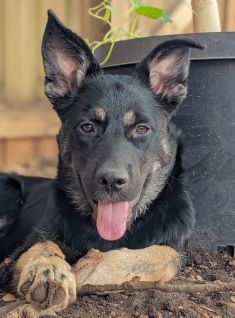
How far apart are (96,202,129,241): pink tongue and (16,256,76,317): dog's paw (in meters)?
0.33

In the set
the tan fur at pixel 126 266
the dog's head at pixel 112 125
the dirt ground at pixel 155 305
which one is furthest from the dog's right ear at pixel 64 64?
the dirt ground at pixel 155 305

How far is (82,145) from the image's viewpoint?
3.35 meters

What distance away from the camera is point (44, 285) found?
2.65m

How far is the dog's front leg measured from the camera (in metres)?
2.61

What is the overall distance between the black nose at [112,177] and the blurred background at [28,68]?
3381mm

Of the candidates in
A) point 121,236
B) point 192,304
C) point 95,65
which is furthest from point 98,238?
point 95,65

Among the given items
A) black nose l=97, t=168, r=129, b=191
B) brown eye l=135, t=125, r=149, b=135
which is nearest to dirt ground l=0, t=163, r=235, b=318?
black nose l=97, t=168, r=129, b=191

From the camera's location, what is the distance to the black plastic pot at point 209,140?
12.5 feet

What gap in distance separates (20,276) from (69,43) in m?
1.49

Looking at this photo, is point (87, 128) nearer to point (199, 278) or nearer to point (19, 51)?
point (199, 278)

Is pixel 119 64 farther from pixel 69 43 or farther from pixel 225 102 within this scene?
pixel 225 102

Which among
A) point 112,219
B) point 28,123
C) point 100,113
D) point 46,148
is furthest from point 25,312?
point 46,148

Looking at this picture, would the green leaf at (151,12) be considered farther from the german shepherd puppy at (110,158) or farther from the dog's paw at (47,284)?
the dog's paw at (47,284)

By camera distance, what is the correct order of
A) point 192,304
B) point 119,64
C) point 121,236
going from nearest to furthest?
point 192,304 < point 121,236 < point 119,64
